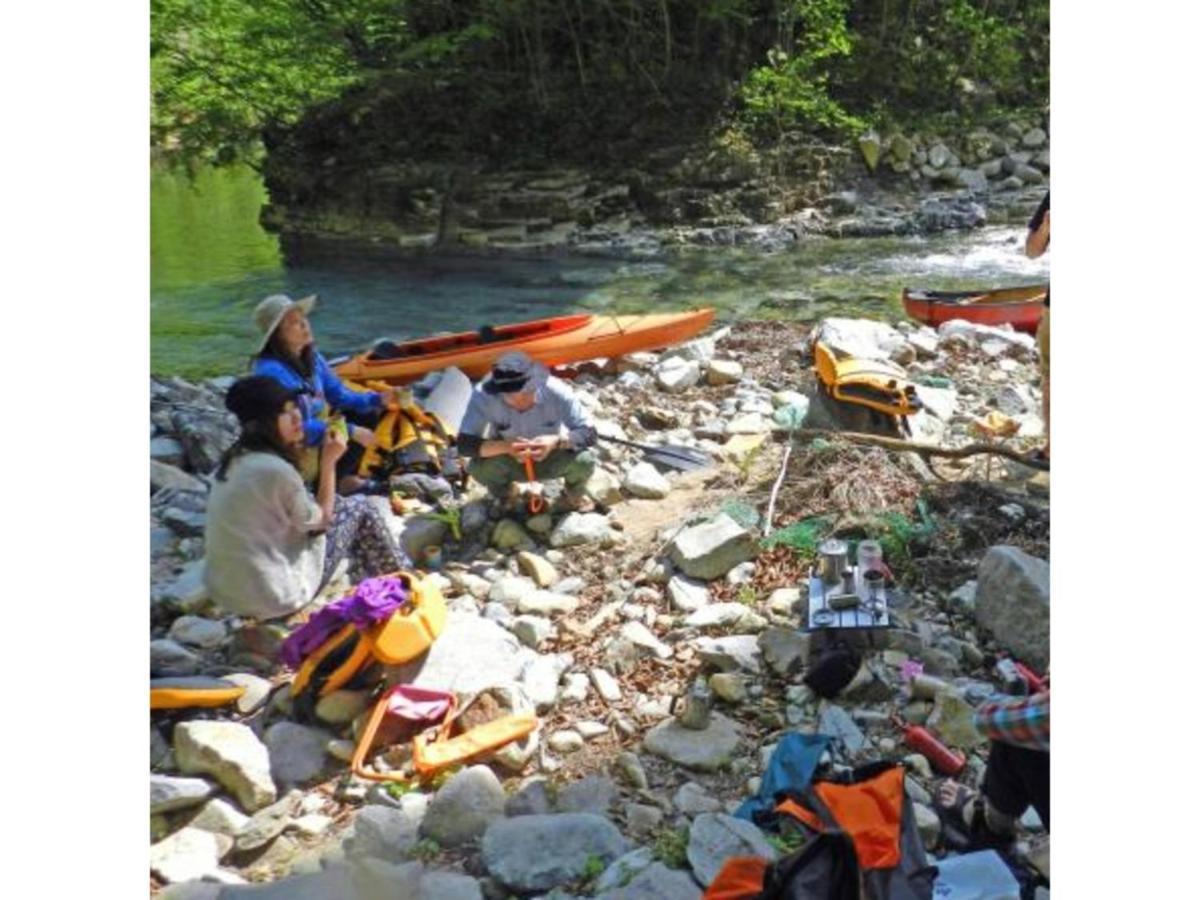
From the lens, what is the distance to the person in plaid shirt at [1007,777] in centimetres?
197

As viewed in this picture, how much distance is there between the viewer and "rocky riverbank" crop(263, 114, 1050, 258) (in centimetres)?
1237

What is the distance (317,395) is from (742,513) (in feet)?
5.26

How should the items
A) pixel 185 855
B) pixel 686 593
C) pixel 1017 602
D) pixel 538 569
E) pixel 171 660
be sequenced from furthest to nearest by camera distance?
pixel 538 569
pixel 686 593
pixel 171 660
pixel 1017 602
pixel 185 855

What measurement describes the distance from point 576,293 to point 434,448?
6.15 m

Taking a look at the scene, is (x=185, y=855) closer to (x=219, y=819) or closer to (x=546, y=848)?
(x=219, y=819)

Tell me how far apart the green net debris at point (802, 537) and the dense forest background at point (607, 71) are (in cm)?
1009

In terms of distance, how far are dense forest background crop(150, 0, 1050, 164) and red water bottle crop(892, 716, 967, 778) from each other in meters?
11.2

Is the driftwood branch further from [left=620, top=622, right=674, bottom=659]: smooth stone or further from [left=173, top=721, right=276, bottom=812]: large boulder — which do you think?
[left=173, top=721, right=276, bottom=812]: large boulder

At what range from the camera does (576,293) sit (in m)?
10.3

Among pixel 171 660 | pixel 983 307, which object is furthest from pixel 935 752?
pixel 983 307

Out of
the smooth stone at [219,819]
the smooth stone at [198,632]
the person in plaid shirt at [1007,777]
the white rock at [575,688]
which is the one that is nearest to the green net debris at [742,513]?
the white rock at [575,688]

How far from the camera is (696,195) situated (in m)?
12.8

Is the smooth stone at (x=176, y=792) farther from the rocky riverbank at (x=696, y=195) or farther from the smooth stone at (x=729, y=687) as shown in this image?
the rocky riverbank at (x=696, y=195)

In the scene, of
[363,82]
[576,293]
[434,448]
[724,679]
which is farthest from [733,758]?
[363,82]
